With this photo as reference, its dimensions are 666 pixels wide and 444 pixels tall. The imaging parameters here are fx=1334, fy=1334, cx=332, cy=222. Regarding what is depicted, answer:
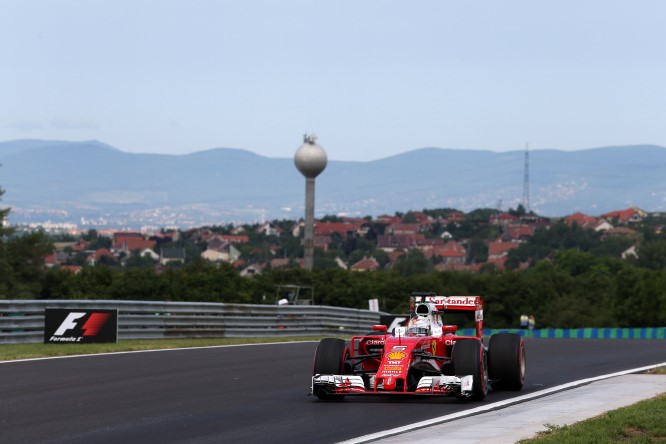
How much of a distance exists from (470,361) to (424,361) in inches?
23.3

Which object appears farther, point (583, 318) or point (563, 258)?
point (563, 258)

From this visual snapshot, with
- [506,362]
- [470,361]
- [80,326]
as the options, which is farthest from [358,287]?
[470,361]

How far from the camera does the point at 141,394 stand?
51.4 feet

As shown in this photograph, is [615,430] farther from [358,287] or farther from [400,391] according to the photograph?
[358,287]

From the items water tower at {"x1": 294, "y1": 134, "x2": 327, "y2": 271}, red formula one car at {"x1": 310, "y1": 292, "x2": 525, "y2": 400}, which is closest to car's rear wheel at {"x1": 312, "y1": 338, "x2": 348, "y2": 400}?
red formula one car at {"x1": 310, "y1": 292, "x2": 525, "y2": 400}

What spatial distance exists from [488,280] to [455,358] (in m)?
108

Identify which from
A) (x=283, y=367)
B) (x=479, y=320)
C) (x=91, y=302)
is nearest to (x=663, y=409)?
(x=479, y=320)

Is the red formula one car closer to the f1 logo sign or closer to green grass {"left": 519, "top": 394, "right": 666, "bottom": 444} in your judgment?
green grass {"left": 519, "top": 394, "right": 666, "bottom": 444}

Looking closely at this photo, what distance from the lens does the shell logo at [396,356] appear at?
14.4m

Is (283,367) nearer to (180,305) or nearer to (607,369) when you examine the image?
(607,369)

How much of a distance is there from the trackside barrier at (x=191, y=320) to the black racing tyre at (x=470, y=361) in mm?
11713

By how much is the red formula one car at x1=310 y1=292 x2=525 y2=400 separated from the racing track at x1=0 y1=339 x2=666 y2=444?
23cm

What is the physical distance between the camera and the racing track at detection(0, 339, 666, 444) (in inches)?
480

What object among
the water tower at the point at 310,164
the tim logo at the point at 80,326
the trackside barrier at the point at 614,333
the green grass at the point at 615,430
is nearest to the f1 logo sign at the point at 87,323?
the tim logo at the point at 80,326
